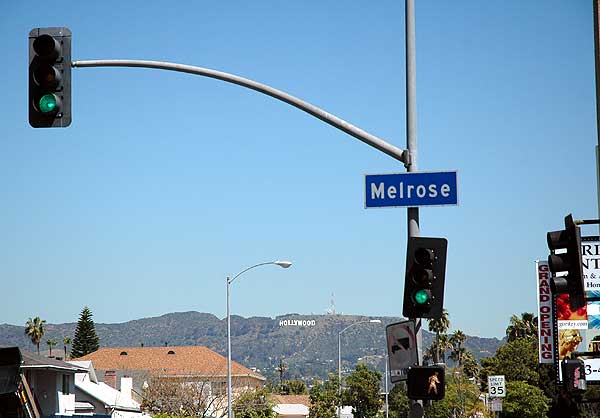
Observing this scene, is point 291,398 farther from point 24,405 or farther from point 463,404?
point 24,405

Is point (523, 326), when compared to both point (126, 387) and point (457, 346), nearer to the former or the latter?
point (457, 346)

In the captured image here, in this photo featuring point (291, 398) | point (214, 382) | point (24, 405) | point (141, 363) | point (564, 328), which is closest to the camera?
point (24, 405)

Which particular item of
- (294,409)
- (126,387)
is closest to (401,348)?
(126,387)

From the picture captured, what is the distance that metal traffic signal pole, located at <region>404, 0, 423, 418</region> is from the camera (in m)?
15.0

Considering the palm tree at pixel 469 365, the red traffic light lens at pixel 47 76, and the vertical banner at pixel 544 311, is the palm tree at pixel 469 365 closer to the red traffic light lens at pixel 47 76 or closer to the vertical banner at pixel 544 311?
the vertical banner at pixel 544 311

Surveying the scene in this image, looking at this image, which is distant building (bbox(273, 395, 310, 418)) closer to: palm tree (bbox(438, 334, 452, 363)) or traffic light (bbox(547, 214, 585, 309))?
palm tree (bbox(438, 334, 452, 363))

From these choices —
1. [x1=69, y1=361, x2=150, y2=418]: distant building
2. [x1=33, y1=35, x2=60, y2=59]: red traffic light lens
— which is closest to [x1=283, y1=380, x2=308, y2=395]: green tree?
[x1=69, y1=361, x2=150, y2=418]: distant building

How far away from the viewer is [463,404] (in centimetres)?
8700

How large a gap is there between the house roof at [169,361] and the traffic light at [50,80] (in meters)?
81.0

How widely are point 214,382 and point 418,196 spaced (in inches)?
2721

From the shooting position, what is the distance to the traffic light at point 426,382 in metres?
14.5

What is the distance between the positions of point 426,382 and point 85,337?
139436 millimetres

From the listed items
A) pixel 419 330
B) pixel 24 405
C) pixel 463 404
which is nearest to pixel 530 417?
pixel 463 404

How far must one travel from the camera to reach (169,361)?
344 feet
